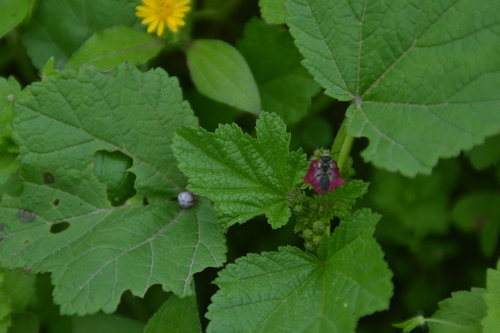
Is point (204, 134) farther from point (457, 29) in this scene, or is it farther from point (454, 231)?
point (454, 231)

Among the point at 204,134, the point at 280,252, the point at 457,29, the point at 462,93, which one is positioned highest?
the point at 457,29

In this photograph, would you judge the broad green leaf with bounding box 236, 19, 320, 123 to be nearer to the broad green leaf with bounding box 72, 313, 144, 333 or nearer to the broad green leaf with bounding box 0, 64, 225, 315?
the broad green leaf with bounding box 0, 64, 225, 315

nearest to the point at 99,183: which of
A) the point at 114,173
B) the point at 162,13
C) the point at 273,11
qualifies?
the point at 114,173

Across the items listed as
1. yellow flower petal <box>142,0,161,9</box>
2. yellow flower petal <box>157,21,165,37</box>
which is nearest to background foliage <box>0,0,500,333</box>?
yellow flower petal <box>157,21,165,37</box>

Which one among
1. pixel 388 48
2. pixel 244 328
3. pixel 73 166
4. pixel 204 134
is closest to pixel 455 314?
pixel 244 328

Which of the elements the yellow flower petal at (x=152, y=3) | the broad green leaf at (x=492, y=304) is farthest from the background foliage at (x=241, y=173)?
the yellow flower petal at (x=152, y=3)

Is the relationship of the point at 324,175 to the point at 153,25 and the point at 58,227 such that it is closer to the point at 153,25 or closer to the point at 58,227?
the point at 153,25
